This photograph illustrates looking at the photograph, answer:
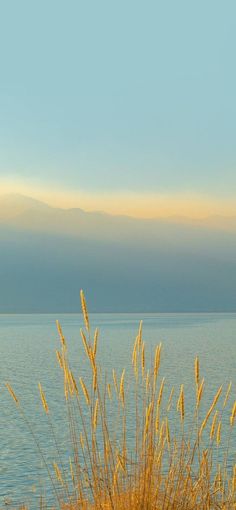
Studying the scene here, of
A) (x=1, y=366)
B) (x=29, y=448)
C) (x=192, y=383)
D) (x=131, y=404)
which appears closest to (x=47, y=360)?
(x=1, y=366)

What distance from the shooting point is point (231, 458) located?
1850 cm

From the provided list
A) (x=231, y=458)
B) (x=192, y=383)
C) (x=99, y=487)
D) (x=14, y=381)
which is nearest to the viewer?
(x=99, y=487)

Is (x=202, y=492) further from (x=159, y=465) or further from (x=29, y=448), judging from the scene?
(x=29, y=448)

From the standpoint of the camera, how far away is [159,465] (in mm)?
5887

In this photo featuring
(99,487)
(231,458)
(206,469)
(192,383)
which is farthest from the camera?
(192,383)

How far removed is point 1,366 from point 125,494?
4617 cm

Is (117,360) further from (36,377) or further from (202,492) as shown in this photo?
(202,492)

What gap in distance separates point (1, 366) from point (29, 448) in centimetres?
3049

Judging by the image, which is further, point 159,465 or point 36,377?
A: point 36,377

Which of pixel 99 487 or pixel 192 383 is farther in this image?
pixel 192 383

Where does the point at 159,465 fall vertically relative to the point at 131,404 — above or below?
above

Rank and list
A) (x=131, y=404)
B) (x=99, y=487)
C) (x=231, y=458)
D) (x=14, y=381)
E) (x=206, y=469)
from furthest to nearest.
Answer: (x=14, y=381) < (x=131, y=404) < (x=231, y=458) < (x=206, y=469) < (x=99, y=487)

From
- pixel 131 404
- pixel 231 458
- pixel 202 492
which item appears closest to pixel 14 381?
pixel 131 404

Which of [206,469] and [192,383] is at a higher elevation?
[206,469]
